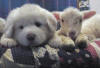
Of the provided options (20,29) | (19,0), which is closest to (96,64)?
(20,29)

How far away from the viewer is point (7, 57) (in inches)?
32.7

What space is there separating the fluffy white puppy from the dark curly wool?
12 cm

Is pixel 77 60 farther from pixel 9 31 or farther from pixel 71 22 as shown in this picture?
pixel 9 31

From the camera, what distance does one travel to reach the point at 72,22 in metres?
0.98

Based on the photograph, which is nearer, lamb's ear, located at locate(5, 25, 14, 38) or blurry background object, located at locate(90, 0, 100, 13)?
lamb's ear, located at locate(5, 25, 14, 38)

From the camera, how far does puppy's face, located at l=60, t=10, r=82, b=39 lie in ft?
3.19

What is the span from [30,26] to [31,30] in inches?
1.4

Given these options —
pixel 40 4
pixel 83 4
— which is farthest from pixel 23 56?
pixel 83 4

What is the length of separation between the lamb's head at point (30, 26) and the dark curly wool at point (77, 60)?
4.5 inches

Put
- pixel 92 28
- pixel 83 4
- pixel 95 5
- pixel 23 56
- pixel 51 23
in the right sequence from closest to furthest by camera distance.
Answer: pixel 23 56, pixel 51 23, pixel 92 28, pixel 83 4, pixel 95 5

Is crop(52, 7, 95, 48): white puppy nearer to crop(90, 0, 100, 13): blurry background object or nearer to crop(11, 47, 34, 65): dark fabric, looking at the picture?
crop(11, 47, 34, 65): dark fabric

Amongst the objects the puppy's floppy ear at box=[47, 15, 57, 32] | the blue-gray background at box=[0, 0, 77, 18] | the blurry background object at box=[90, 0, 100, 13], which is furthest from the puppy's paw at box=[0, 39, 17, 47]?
the blurry background object at box=[90, 0, 100, 13]

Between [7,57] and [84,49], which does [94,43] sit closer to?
[84,49]

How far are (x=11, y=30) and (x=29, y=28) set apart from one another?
0.28ft
